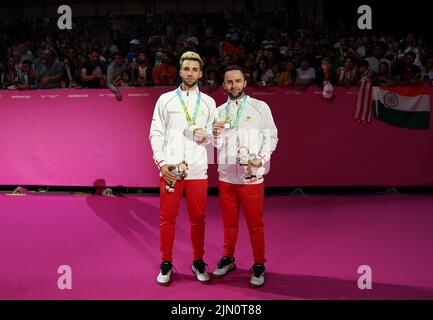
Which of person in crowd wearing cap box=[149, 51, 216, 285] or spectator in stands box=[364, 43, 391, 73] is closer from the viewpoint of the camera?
person in crowd wearing cap box=[149, 51, 216, 285]

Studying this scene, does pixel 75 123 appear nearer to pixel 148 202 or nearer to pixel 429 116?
pixel 148 202

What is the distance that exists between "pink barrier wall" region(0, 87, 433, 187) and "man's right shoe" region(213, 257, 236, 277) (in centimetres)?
287

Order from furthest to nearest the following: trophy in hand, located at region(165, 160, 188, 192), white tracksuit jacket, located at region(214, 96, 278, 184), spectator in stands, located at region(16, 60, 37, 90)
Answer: spectator in stands, located at region(16, 60, 37, 90) < white tracksuit jacket, located at region(214, 96, 278, 184) < trophy in hand, located at region(165, 160, 188, 192)

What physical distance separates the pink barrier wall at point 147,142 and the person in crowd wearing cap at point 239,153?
9.58ft

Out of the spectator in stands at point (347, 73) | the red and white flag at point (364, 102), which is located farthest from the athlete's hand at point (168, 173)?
the spectator in stands at point (347, 73)

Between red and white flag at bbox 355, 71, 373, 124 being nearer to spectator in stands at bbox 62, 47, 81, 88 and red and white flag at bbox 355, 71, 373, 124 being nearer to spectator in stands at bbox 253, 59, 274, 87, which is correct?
spectator in stands at bbox 253, 59, 274, 87

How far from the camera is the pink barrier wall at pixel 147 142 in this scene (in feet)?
21.8

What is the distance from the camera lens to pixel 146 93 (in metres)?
6.75

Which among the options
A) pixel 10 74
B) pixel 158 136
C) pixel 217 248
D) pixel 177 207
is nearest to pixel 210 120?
pixel 158 136

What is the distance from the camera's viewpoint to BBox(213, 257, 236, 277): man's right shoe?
3.82 m

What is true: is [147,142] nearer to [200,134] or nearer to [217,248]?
[217,248]

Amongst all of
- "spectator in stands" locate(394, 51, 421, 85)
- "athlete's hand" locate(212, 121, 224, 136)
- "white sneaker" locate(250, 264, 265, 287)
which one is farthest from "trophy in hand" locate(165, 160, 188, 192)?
"spectator in stands" locate(394, 51, 421, 85)

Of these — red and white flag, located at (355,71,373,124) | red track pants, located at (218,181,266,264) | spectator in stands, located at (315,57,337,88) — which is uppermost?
spectator in stands, located at (315,57,337,88)

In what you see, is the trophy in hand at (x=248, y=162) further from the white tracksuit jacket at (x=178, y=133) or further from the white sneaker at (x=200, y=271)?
the white sneaker at (x=200, y=271)
